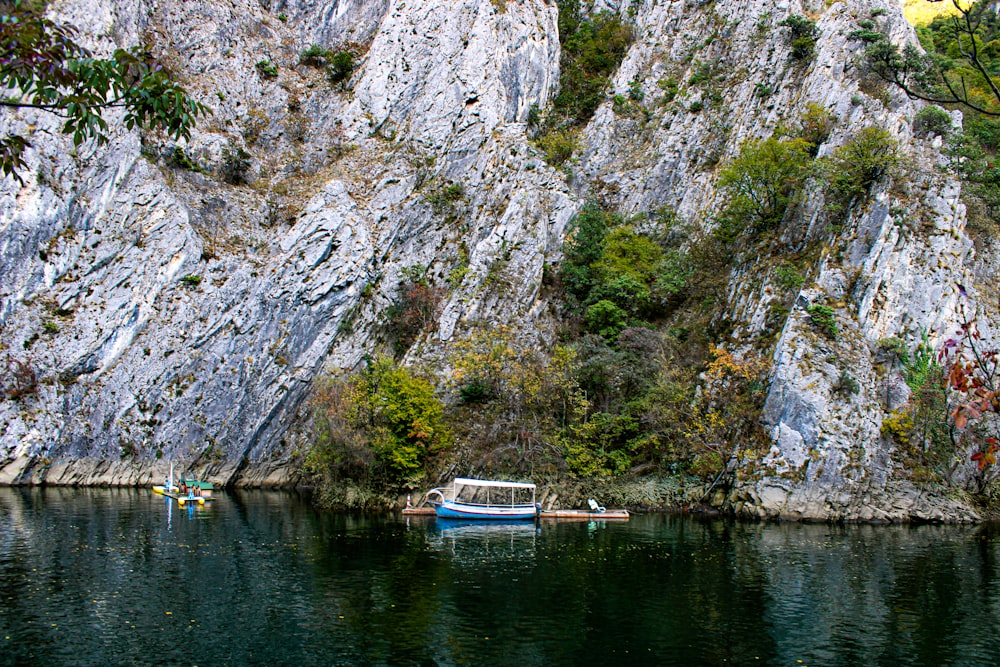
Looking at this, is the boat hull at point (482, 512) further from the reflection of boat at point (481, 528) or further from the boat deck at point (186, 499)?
the boat deck at point (186, 499)

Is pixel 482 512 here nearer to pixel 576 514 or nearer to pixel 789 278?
pixel 576 514

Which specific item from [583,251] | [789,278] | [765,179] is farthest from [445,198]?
[789,278]

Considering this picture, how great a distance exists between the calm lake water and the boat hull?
196 inches

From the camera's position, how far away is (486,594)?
2420 centimetres

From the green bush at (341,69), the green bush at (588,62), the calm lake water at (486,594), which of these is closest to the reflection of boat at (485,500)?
the calm lake water at (486,594)

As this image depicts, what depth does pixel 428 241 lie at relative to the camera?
215 ft

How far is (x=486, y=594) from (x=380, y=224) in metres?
47.4

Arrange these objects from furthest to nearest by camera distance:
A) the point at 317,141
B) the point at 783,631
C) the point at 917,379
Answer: the point at 317,141, the point at 917,379, the point at 783,631

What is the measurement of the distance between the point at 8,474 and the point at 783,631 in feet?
185

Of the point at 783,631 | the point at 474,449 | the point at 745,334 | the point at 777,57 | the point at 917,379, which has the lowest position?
the point at 783,631

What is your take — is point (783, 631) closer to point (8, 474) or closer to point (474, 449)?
point (474, 449)

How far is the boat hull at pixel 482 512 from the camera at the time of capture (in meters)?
43.1

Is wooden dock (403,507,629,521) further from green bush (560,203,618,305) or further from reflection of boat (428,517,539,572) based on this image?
green bush (560,203,618,305)

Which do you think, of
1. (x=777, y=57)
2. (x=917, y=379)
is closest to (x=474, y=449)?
(x=917, y=379)
